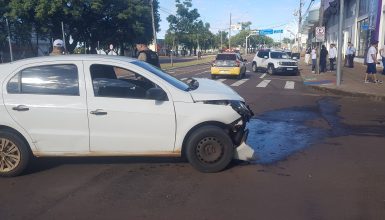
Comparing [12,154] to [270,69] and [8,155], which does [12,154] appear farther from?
[270,69]

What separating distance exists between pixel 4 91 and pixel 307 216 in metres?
4.38

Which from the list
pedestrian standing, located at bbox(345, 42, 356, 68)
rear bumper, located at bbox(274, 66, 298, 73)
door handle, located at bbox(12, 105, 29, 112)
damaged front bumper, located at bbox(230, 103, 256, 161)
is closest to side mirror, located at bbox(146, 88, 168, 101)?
damaged front bumper, located at bbox(230, 103, 256, 161)

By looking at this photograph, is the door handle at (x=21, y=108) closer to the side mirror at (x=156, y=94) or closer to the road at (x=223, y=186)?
the road at (x=223, y=186)

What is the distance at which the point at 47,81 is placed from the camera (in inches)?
220

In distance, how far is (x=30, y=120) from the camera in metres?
5.49

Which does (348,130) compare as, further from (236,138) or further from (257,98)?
(257,98)

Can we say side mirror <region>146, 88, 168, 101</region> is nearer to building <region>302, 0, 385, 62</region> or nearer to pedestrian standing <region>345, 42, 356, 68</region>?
building <region>302, 0, 385, 62</region>

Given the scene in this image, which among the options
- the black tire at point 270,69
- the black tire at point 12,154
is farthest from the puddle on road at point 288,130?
the black tire at point 270,69

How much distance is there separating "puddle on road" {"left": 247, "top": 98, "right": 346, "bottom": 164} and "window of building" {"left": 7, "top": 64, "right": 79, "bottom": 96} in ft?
10.2

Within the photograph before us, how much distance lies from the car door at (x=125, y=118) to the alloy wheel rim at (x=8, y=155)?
3.59ft

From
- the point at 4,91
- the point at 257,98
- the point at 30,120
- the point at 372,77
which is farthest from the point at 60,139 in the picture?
the point at 372,77

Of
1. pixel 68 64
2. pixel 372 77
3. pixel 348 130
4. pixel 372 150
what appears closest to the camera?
→ pixel 68 64

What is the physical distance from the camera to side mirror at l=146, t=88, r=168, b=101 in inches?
214

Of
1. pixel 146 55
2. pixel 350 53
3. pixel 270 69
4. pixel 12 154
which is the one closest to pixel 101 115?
pixel 12 154
